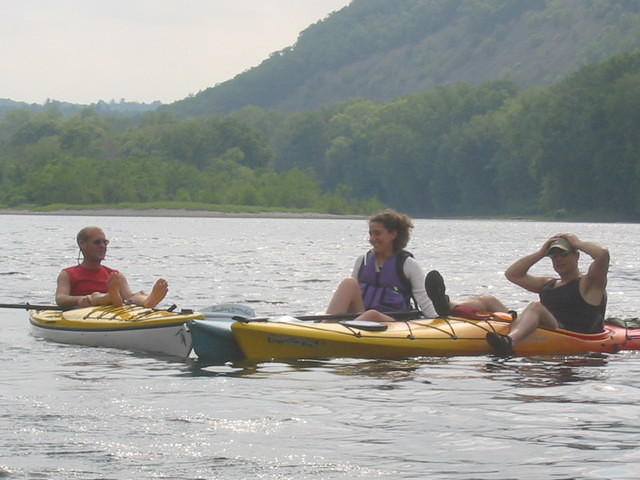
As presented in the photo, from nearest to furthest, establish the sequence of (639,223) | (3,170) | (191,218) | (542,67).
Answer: (639,223) → (191,218) → (3,170) → (542,67)

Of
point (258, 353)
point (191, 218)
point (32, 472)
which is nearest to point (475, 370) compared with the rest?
point (258, 353)

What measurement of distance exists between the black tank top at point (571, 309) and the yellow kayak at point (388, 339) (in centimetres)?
11

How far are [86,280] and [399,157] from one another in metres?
101

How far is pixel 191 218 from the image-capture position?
3568 inches

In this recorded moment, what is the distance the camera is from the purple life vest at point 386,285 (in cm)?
1123

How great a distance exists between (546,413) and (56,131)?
118 metres

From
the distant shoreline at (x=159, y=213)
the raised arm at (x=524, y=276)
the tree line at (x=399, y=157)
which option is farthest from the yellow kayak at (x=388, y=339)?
A: the distant shoreline at (x=159, y=213)

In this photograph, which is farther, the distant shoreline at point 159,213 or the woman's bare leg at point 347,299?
the distant shoreline at point 159,213

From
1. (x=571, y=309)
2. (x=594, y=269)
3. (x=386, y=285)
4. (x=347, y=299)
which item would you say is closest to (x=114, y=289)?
→ (x=347, y=299)

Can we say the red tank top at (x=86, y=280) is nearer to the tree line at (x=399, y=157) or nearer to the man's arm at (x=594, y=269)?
the man's arm at (x=594, y=269)

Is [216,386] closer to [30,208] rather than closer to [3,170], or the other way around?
[30,208]

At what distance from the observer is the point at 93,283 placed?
41.9 feet

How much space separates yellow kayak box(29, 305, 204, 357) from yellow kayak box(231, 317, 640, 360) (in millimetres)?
664

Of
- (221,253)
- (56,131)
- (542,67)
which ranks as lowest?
(221,253)
